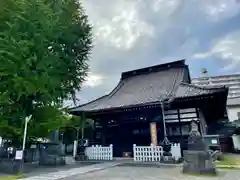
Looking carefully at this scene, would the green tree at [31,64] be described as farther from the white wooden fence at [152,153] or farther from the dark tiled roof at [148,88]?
the white wooden fence at [152,153]

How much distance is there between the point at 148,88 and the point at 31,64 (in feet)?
28.1

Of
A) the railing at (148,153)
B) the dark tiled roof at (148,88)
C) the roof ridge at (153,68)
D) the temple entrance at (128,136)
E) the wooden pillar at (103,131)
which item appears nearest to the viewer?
the railing at (148,153)

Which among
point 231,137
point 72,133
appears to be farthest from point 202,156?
point 72,133

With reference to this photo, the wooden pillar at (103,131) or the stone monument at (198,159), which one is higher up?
the wooden pillar at (103,131)

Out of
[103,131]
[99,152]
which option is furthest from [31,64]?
[103,131]

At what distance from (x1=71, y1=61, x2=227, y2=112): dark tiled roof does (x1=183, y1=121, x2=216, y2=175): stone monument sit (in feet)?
12.4

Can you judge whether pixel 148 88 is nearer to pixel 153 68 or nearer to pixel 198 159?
pixel 153 68

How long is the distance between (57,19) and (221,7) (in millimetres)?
9322

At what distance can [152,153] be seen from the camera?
11.1 m

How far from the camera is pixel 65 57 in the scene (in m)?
12.6

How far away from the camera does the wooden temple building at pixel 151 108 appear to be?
38.6 ft

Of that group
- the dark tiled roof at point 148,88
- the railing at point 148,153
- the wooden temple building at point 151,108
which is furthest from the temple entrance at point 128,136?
the railing at point 148,153

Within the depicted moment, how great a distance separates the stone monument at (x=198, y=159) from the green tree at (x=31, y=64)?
6512 mm

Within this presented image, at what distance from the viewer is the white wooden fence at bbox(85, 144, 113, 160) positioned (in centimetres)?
1273
